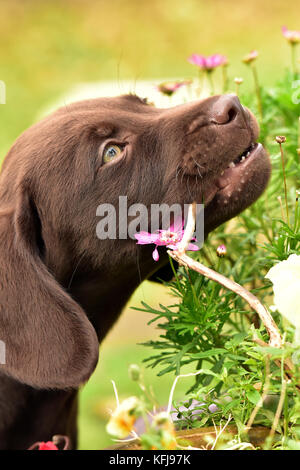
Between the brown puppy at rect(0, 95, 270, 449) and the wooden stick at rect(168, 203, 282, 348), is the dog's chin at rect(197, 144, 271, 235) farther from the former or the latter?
the wooden stick at rect(168, 203, 282, 348)

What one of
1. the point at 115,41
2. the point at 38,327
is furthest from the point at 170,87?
the point at 115,41

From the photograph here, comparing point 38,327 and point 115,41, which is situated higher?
point 115,41

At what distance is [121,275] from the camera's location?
78.7 inches

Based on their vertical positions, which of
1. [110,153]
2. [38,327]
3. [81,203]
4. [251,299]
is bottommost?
[38,327]

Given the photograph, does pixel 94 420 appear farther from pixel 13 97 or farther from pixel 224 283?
pixel 13 97

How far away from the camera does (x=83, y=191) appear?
1.91 m

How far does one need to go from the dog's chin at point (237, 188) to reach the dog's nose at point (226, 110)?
0.12m

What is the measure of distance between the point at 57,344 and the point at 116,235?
0.35 metres

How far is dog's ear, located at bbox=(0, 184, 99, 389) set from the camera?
5.69 feet

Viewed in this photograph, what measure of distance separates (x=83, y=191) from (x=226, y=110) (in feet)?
1.50

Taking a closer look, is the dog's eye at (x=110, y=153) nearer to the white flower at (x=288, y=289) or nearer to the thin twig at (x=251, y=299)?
the thin twig at (x=251, y=299)

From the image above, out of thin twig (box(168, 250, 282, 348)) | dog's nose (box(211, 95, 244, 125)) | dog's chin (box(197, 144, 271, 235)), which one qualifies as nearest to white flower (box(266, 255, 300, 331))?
thin twig (box(168, 250, 282, 348))

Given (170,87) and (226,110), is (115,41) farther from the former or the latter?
(226,110)

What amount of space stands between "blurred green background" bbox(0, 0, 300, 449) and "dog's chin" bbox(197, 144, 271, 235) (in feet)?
15.0
